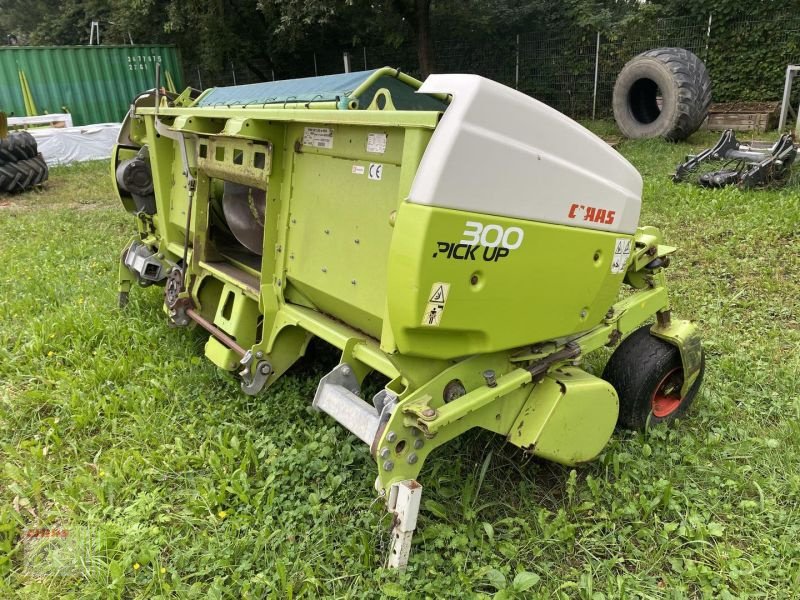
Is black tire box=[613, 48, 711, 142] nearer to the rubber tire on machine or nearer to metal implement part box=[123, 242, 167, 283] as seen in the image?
the rubber tire on machine

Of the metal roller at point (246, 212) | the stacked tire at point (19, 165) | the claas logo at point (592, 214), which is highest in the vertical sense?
the claas logo at point (592, 214)

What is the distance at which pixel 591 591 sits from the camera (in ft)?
7.04

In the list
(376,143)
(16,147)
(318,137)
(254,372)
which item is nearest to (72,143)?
(16,147)

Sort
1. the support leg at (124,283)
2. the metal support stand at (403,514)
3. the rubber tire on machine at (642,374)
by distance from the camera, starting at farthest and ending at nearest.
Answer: the support leg at (124,283) → the rubber tire on machine at (642,374) → the metal support stand at (403,514)

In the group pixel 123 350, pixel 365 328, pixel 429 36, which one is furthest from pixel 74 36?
pixel 365 328

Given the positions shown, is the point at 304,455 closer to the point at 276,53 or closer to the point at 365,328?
the point at 365,328

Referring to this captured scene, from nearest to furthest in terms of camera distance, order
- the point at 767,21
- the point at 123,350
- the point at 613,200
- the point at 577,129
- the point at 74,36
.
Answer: the point at 577,129 → the point at 613,200 → the point at 123,350 → the point at 767,21 → the point at 74,36

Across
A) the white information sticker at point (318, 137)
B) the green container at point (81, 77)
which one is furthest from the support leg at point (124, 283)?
the green container at point (81, 77)

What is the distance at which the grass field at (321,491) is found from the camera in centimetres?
221

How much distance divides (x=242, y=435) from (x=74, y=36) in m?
25.1

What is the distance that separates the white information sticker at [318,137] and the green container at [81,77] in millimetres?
11927

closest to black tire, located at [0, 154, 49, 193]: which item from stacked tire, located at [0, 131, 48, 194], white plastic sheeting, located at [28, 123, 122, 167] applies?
stacked tire, located at [0, 131, 48, 194]

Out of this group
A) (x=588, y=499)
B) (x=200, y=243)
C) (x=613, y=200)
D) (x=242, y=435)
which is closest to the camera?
(x=613, y=200)

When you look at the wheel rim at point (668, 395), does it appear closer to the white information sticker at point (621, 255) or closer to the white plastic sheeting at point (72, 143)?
the white information sticker at point (621, 255)
